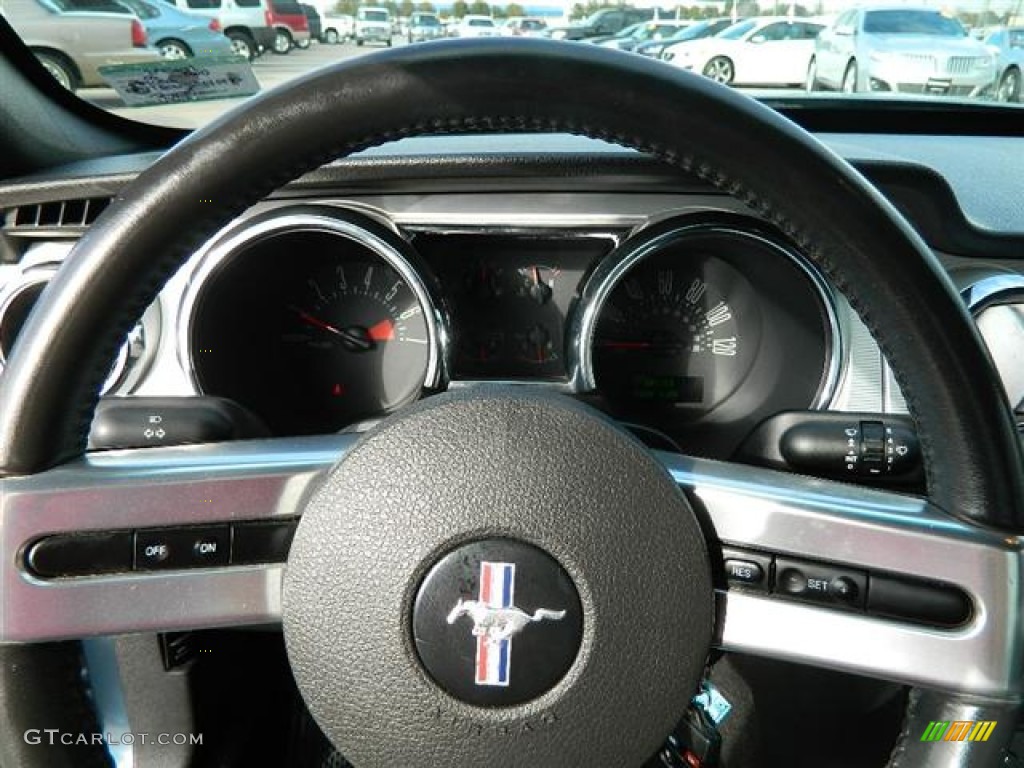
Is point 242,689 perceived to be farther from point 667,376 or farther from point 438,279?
point 667,376

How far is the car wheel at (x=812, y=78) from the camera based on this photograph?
3.49 metres

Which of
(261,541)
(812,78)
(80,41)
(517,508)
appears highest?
(80,41)

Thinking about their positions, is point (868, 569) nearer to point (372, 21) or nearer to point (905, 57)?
point (372, 21)

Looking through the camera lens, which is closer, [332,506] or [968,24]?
[332,506]

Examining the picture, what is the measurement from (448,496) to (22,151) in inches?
78.1

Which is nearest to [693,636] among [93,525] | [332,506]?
[332,506]

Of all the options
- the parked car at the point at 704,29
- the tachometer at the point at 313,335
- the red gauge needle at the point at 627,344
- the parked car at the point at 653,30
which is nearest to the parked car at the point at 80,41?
the tachometer at the point at 313,335

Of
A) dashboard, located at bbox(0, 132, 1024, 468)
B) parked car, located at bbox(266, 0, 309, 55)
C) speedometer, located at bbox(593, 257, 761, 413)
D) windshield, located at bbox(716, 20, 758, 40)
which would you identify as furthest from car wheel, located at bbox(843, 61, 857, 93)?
parked car, located at bbox(266, 0, 309, 55)

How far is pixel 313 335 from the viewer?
284 centimetres

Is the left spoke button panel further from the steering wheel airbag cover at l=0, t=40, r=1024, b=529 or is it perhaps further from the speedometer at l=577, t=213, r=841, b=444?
the speedometer at l=577, t=213, r=841, b=444

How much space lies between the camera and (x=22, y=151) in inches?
105

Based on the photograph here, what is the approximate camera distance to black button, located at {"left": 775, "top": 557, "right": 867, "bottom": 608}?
1269 mm

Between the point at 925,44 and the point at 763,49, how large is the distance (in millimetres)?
586

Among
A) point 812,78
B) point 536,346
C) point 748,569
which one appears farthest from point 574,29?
point 812,78
